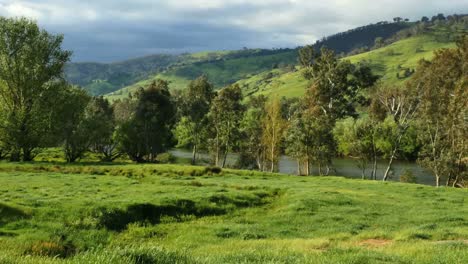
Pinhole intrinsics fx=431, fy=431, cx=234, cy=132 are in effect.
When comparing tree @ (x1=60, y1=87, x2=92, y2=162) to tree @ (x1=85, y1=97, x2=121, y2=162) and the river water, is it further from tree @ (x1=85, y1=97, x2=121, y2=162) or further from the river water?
the river water

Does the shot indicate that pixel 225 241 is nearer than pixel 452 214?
Yes

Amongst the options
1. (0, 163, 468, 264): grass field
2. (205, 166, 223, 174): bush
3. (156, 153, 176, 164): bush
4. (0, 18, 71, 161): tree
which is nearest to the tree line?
(0, 18, 71, 161): tree

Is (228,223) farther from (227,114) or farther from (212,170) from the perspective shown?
(227,114)

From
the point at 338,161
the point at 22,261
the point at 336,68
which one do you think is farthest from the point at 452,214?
the point at 338,161

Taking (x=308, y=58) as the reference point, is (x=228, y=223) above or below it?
below

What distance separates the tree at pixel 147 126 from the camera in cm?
8244

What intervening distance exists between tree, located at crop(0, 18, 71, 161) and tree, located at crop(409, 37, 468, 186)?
5825cm

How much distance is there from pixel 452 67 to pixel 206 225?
200ft

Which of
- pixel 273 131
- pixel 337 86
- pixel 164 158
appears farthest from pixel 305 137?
pixel 164 158

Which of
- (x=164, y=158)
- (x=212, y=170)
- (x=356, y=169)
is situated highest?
A: (x=212, y=170)

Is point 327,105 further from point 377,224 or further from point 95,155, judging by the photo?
point 377,224

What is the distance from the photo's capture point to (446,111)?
6531 cm

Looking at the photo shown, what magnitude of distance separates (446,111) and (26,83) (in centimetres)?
6413

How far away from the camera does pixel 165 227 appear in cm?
2355
